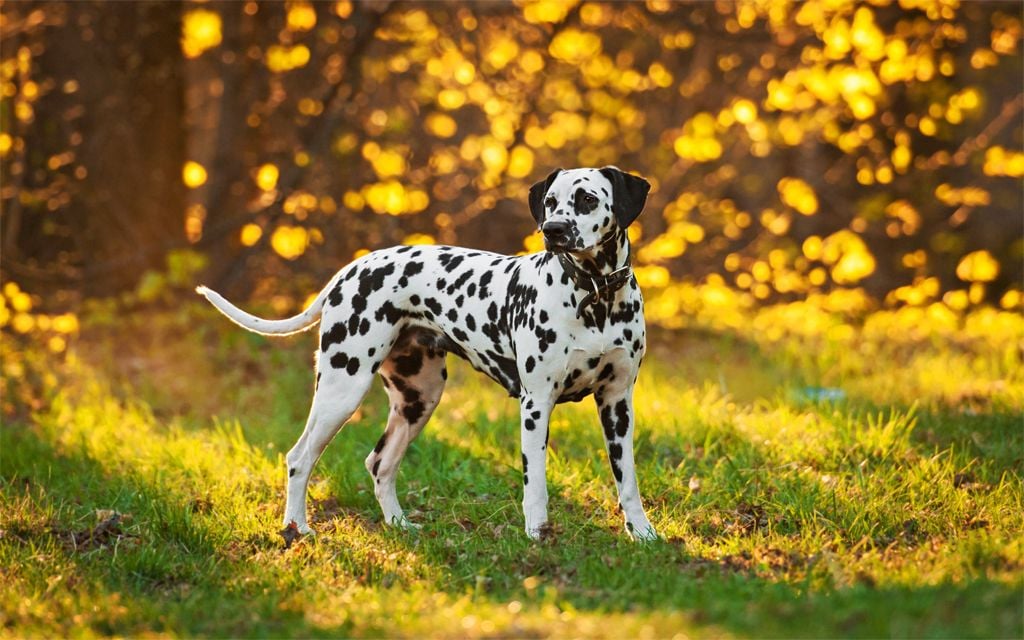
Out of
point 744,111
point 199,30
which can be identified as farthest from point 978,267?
point 199,30

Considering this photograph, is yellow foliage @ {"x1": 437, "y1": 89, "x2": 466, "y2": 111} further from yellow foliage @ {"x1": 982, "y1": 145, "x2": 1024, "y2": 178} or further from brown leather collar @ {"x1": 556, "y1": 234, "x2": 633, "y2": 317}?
brown leather collar @ {"x1": 556, "y1": 234, "x2": 633, "y2": 317}

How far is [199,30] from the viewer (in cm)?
1220

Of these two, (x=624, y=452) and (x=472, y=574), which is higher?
(x=624, y=452)

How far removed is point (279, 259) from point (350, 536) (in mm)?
6303

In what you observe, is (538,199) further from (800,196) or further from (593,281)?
(800,196)

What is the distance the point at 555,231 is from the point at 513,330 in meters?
0.70

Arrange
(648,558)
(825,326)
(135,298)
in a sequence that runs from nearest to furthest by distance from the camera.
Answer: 1. (648,558)
2. (135,298)
3. (825,326)

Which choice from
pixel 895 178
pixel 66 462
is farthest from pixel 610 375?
pixel 895 178

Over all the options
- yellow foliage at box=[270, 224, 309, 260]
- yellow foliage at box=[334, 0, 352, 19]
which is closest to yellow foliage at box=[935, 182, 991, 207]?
yellow foliage at box=[334, 0, 352, 19]

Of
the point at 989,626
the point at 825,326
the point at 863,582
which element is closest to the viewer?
the point at 989,626

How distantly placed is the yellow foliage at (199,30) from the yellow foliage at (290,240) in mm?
2040

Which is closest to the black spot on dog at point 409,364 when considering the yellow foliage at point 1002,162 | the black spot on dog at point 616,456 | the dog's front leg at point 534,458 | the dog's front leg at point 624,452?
the dog's front leg at point 534,458

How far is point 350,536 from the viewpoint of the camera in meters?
6.31

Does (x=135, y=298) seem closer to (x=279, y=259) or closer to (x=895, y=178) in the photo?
(x=279, y=259)
